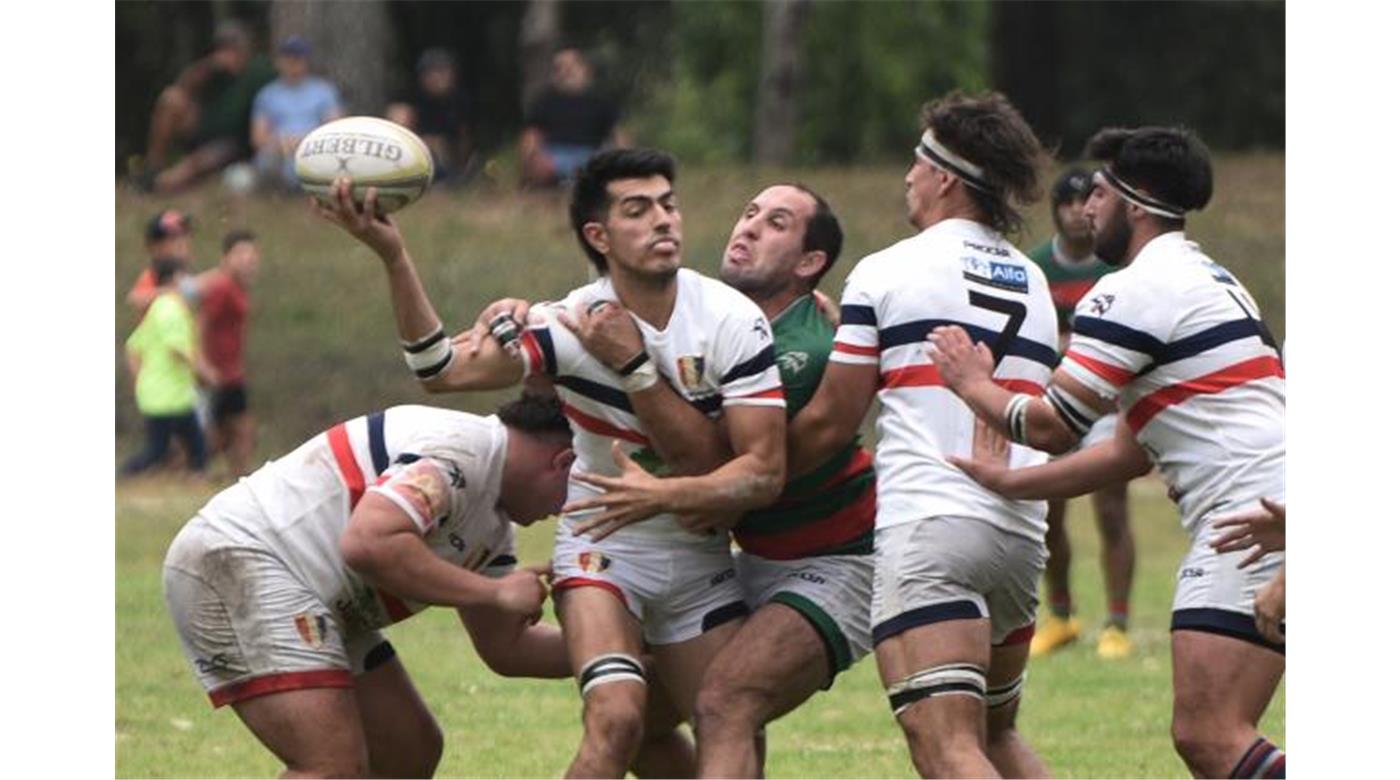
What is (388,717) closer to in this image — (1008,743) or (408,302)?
(408,302)

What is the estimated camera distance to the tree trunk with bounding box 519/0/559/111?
28.8 meters

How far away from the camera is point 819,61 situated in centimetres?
3119

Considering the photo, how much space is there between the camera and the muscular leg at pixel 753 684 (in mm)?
7473

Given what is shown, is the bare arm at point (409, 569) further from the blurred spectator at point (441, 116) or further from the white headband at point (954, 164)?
the blurred spectator at point (441, 116)

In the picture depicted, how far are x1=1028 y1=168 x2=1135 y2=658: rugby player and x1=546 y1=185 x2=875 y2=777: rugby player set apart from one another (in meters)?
4.26

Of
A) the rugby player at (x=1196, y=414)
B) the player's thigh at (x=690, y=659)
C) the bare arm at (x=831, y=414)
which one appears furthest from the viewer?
the player's thigh at (x=690, y=659)

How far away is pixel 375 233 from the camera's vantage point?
294 inches

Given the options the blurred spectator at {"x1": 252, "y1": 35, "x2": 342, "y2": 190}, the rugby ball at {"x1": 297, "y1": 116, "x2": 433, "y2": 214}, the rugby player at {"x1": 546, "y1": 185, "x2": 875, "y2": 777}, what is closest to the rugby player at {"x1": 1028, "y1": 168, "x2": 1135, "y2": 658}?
the rugby player at {"x1": 546, "y1": 185, "x2": 875, "y2": 777}

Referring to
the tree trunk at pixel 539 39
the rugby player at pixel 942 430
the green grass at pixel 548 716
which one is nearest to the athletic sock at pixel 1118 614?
the green grass at pixel 548 716

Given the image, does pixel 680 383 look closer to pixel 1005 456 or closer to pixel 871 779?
pixel 1005 456

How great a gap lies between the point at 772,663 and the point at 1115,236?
1.58m

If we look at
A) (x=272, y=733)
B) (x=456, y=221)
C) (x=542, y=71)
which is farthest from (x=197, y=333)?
(x=272, y=733)

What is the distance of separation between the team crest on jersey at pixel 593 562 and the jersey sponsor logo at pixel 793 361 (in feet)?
2.59

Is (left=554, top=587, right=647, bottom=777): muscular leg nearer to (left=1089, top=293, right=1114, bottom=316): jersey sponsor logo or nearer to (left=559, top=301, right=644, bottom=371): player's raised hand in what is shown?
(left=559, top=301, right=644, bottom=371): player's raised hand
